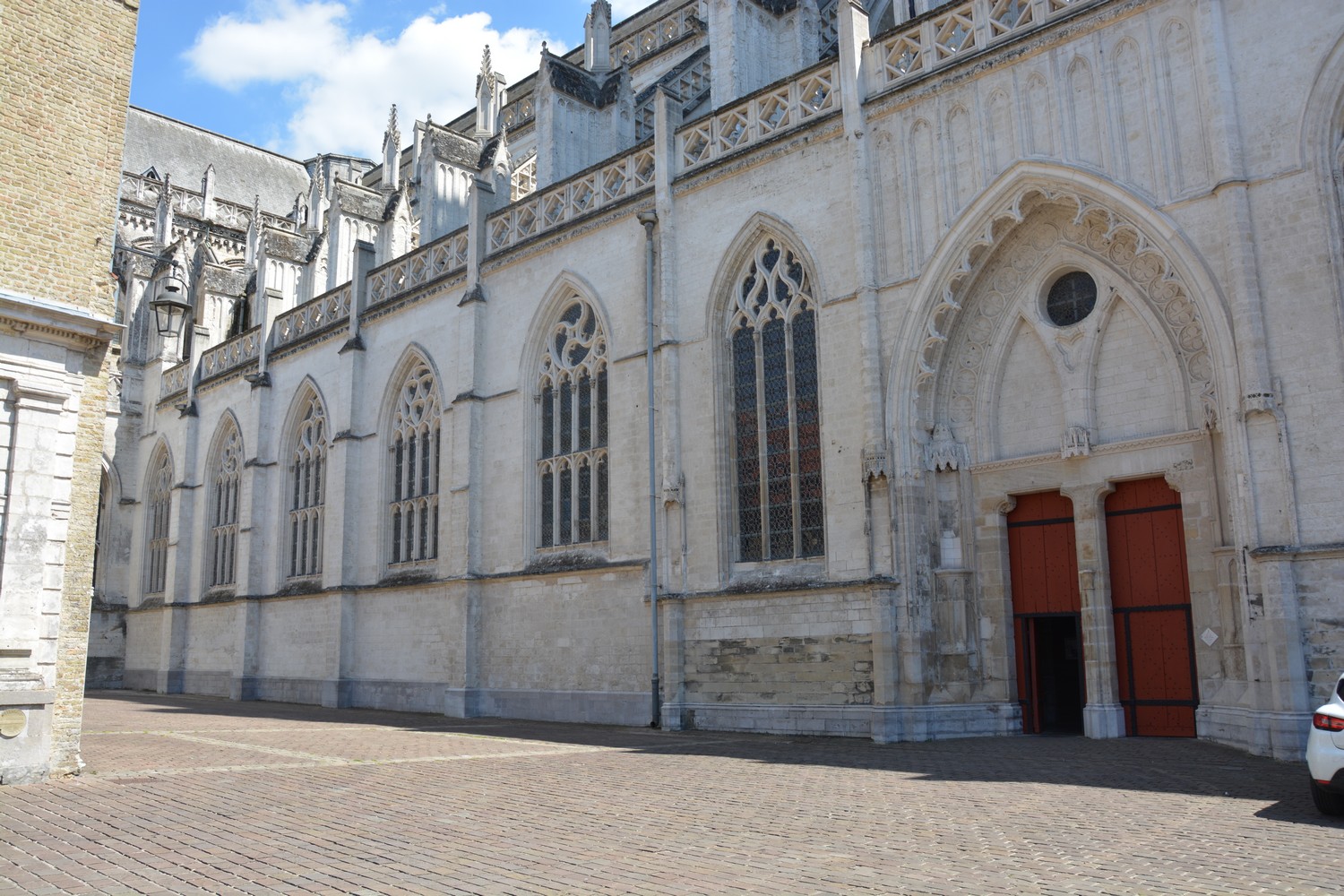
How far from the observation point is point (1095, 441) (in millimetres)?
13469

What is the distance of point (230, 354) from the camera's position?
3069 centimetres

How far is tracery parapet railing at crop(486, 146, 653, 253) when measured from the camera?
18719 mm

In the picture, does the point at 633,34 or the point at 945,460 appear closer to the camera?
the point at 945,460

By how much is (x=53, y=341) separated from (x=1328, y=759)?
35.6 feet

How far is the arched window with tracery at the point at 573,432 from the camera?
19.0 meters

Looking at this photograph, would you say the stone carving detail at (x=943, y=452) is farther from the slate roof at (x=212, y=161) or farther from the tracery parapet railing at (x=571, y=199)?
the slate roof at (x=212, y=161)

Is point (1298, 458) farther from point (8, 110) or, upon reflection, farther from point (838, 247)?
point (8, 110)

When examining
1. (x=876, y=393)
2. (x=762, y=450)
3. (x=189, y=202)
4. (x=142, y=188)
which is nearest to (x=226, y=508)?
(x=142, y=188)

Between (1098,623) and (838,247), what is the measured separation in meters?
6.08

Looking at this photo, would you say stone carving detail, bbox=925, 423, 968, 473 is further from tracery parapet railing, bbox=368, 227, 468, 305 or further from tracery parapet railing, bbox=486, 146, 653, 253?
tracery parapet railing, bbox=368, 227, 468, 305

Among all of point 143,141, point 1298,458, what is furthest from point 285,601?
point 143,141

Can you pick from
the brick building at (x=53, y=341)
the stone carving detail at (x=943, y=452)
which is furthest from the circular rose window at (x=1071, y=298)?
the brick building at (x=53, y=341)

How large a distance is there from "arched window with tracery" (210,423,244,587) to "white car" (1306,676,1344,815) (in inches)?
1053

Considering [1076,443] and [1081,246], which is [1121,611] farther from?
[1081,246]
